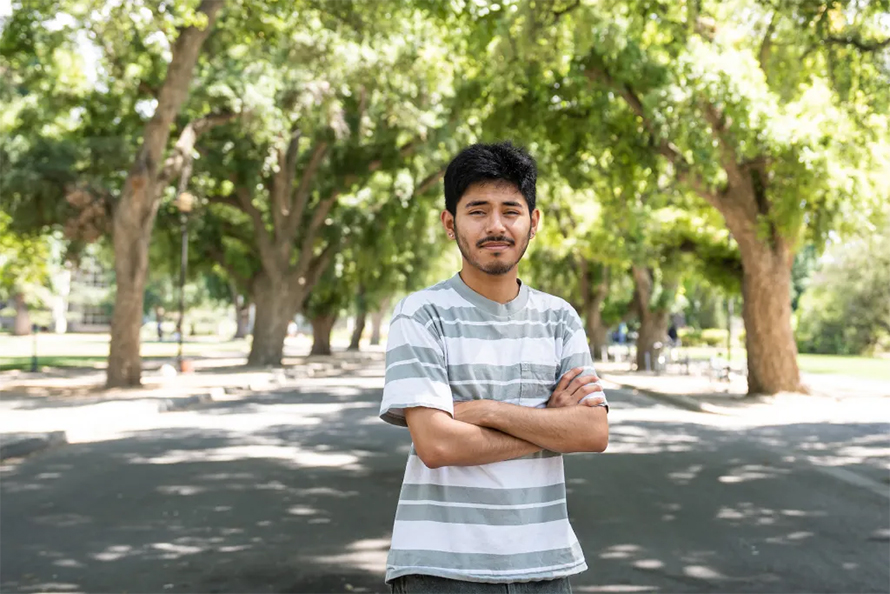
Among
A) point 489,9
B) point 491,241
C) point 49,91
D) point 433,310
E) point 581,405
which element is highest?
point 49,91

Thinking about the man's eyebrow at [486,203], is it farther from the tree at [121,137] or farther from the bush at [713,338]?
the bush at [713,338]

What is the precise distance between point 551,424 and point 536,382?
127mm

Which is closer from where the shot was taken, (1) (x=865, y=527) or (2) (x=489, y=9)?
(1) (x=865, y=527)

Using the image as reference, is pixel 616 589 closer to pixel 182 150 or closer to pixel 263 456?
pixel 263 456

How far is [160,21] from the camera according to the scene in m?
16.9

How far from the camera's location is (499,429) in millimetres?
2543

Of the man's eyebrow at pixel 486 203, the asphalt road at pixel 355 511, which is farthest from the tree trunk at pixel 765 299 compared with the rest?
the man's eyebrow at pixel 486 203

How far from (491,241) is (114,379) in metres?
20.3

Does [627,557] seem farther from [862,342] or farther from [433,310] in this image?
[862,342]

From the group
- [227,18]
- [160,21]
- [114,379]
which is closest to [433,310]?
[160,21]

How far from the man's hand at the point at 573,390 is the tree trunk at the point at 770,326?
64.1 feet

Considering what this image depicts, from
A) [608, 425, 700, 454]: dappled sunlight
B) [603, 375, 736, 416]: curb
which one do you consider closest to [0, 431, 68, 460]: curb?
[608, 425, 700, 454]: dappled sunlight

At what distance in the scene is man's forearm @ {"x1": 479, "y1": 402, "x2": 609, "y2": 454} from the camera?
2539 mm

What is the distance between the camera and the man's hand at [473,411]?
2525 millimetres
